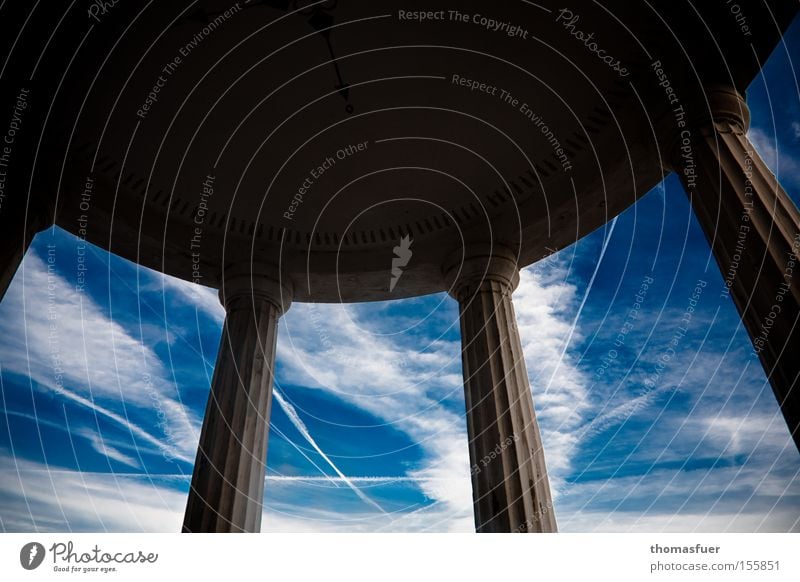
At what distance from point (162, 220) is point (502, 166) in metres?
18.9

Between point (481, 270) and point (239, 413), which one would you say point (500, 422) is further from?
point (239, 413)

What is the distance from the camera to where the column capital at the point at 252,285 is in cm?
2455

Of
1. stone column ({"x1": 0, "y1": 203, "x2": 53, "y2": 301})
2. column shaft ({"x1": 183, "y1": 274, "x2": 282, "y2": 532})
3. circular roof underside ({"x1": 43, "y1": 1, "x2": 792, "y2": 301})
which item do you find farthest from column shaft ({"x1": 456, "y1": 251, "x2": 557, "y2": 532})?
stone column ({"x1": 0, "y1": 203, "x2": 53, "y2": 301})

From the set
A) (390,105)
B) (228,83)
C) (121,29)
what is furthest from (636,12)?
(121,29)

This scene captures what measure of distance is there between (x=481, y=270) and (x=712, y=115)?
37.6 ft

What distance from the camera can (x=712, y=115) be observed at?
48.9 feet

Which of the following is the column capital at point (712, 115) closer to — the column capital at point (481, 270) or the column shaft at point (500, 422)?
the column capital at point (481, 270)

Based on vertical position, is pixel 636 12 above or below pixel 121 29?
below

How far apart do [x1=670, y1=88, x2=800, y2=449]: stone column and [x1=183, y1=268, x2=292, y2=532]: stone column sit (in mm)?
18672

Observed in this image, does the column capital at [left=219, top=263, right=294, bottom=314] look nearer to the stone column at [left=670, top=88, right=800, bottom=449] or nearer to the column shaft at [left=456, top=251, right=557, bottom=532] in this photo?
the column shaft at [left=456, top=251, right=557, bottom=532]

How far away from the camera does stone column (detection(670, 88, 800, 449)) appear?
10945 millimetres

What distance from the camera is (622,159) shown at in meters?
19.8
